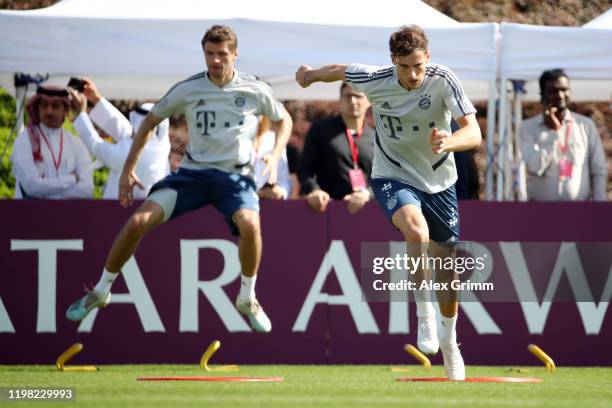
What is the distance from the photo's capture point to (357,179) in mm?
12719

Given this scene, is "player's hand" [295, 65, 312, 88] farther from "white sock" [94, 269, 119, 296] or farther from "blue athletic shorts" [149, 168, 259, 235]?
"white sock" [94, 269, 119, 296]

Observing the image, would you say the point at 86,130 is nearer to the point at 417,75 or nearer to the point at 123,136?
the point at 123,136

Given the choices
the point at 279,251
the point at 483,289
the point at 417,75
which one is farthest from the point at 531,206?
the point at 417,75

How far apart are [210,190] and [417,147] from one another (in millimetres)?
1860

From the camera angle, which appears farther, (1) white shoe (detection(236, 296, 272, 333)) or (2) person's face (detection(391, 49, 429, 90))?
(1) white shoe (detection(236, 296, 272, 333))

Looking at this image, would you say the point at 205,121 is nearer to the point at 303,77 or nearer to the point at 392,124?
the point at 303,77

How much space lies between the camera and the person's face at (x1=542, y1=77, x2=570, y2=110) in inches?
514

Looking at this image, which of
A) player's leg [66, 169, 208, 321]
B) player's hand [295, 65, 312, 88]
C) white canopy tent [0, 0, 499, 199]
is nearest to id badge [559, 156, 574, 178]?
white canopy tent [0, 0, 499, 199]

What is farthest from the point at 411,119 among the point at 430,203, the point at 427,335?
the point at 427,335

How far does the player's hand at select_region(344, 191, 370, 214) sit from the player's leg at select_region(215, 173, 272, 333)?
1.43m

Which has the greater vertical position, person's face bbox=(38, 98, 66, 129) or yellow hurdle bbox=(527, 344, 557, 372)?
person's face bbox=(38, 98, 66, 129)

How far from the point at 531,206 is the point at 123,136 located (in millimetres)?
3649

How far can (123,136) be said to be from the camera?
13.1 meters

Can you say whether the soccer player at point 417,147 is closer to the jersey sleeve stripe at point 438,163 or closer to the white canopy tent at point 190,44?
the jersey sleeve stripe at point 438,163
